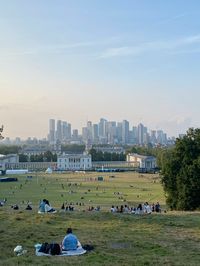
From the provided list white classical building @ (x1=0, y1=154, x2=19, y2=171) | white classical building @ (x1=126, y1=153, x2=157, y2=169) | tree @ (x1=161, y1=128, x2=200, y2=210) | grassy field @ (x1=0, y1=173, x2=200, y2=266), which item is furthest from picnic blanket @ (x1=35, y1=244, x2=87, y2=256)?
white classical building @ (x1=126, y1=153, x2=157, y2=169)

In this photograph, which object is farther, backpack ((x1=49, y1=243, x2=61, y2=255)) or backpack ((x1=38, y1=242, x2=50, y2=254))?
backpack ((x1=38, y1=242, x2=50, y2=254))

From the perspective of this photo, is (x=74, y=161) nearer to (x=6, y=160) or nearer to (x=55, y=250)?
(x=6, y=160)

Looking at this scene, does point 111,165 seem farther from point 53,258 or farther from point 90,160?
point 53,258

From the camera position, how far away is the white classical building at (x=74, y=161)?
5861 inches

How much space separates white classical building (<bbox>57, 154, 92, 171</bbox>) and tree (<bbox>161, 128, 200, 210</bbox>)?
11224 cm

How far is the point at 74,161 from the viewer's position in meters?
152

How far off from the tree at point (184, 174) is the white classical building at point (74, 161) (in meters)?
112

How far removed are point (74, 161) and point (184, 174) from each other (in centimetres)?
12067

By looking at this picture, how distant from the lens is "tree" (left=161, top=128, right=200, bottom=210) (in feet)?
103

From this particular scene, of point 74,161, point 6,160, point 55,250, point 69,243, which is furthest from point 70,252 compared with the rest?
point 74,161

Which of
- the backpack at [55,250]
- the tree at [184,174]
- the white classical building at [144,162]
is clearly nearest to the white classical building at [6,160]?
the white classical building at [144,162]

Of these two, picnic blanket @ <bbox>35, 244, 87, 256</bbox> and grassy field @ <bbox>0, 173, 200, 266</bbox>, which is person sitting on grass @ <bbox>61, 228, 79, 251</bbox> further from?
grassy field @ <bbox>0, 173, 200, 266</bbox>

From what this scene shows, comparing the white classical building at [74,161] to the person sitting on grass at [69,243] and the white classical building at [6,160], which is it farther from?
the person sitting on grass at [69,243]

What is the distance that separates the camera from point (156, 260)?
38.9 feet
